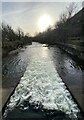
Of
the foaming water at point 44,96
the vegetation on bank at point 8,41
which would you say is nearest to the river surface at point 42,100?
the foaming water at point 44,96

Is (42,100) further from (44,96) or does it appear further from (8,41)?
(8,41)

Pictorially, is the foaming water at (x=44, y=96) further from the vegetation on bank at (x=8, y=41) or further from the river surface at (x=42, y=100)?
the vegetation on bank at (x=8, y=41)

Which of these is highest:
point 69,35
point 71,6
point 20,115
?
point 71,6

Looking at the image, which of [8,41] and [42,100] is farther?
[8,41]

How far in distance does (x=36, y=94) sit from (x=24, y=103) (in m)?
0.88

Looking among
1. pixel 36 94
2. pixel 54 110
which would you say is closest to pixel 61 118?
pixel 54 110

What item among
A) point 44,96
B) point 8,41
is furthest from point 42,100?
point 8,41

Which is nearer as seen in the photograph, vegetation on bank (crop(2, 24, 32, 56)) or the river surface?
the river surface

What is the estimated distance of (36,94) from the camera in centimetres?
711

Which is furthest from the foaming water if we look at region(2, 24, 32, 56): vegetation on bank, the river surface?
region(2, 24, 32, 56): vegetation on bank

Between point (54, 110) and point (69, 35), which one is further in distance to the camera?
point (69, 35)

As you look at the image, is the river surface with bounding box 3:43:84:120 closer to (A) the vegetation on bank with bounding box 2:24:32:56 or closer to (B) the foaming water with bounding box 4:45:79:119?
(B) the foaming water with bounding box 4:45:79:119

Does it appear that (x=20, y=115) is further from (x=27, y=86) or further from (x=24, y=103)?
(x=27, y=86)

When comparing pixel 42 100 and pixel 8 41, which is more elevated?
pixel 8 41
